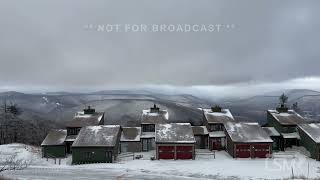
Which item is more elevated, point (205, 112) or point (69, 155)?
point (205, 112)

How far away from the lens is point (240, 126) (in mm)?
65312

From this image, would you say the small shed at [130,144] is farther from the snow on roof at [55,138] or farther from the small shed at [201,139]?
the small shed at [201,139]

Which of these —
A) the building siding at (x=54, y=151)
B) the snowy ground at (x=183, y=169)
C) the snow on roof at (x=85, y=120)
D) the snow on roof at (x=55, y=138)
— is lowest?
the snowy ground at (x=183, y=169)

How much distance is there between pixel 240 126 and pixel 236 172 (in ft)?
51.8

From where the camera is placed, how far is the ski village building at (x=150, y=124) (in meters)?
66.1

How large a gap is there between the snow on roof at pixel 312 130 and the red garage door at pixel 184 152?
60.1 ft

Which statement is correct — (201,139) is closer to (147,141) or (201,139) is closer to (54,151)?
(147,141)

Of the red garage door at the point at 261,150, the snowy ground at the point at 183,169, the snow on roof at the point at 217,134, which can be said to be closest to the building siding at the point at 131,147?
A: the snowy ground at the point at 183,169

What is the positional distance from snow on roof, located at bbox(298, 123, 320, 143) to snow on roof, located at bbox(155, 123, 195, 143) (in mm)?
17871

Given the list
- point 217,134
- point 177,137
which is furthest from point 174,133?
point 217,134

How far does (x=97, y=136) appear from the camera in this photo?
6047 cm

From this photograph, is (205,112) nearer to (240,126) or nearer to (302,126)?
(240,126)

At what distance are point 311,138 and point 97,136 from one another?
105 feet

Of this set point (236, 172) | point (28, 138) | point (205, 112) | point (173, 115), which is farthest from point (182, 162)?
point (173, 115)
